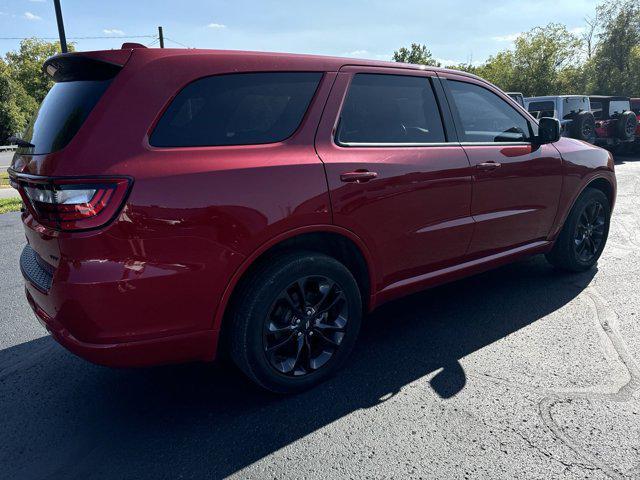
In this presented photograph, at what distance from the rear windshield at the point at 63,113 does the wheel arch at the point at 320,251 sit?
→ 970 millimetres

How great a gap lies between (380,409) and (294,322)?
0.63 meters

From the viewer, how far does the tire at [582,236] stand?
14.3 feet

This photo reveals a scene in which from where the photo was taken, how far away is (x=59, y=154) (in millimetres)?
2117

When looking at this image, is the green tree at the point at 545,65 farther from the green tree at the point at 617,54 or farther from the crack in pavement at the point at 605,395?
the crack in pavement at the point at 605,395

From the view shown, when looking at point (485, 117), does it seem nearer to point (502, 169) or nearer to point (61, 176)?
point (502, 169)

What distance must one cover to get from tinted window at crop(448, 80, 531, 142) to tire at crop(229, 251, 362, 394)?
1521 millimetres

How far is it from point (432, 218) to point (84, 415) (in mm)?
2282

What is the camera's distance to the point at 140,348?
2219mm

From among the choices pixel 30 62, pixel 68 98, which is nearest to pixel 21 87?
pixel 30 62

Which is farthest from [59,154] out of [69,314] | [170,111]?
[69,314]

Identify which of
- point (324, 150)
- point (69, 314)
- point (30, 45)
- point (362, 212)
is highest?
point (30, 45)

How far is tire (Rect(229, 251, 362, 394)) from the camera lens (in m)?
2.46

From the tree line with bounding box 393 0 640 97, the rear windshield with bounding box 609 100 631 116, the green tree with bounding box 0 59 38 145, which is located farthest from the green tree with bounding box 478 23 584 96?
the green tree with bounding box 0 59 38 145

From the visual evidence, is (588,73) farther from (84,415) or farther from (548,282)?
(84,415)
